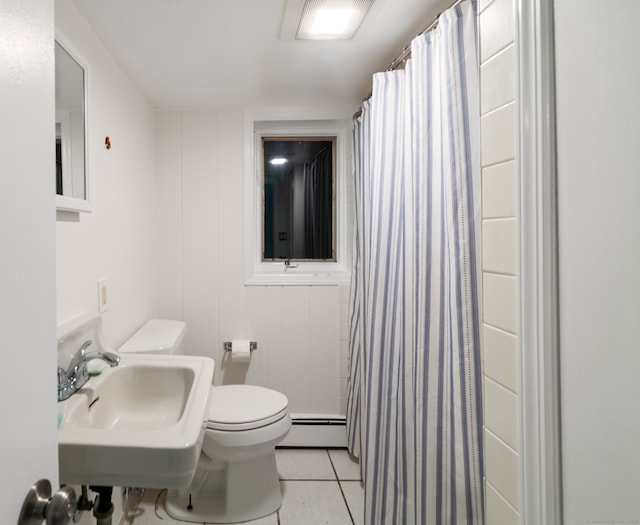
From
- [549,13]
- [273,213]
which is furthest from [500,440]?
[273,213]

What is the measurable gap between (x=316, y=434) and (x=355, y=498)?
1.65 ft

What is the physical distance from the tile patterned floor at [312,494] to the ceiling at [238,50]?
2100mm

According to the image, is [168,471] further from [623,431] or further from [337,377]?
[337,377]

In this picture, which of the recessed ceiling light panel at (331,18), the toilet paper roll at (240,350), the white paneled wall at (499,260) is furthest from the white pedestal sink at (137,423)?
the recessed ceiling light panel at (331,18)

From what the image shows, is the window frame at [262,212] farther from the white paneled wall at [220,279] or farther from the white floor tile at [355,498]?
the white floor tile at [355,498]

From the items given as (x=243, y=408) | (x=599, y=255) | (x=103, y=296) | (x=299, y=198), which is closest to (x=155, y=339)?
(x=103, y=296)

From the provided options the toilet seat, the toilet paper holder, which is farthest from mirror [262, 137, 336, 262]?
the toilet seat

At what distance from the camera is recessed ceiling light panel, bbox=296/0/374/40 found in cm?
125

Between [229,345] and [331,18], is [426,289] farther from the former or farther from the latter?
[229,345]

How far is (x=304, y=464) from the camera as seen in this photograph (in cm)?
213

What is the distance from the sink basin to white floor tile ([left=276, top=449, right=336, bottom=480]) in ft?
3.43

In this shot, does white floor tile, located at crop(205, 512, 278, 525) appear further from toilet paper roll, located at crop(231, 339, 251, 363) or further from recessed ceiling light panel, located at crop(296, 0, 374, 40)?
recessed ceiling light panel, located at crop(296, 0, 374, 40)

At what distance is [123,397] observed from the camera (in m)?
1.29

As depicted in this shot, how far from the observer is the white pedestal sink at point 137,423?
83cm
